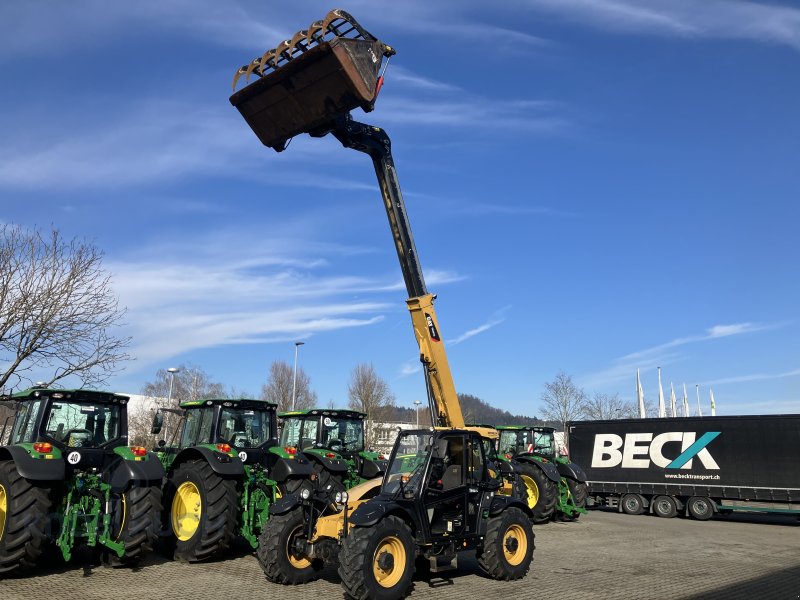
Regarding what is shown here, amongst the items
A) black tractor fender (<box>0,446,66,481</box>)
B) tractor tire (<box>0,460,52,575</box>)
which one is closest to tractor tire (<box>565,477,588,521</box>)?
black tractor fender (<box>0,446,66,481</box>)

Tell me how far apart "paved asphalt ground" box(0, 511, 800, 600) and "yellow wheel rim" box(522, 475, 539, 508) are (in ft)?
9.93

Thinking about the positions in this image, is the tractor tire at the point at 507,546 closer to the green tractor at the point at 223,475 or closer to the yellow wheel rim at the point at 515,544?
the yellow wheel rim at the point at 515,544

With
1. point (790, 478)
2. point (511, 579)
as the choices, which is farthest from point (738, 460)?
point (511, 579)

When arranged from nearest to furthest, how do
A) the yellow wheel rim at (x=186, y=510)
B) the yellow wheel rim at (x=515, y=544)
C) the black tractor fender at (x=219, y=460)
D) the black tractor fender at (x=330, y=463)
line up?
the yellow wheel rim at (x=515, y=544) < the black tractor fender at (x=219, y=460) < the yellow wheel rim at (x=186, y=510) < the black tractor fender at (x=330, y=463)

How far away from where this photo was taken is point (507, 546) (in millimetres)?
9578

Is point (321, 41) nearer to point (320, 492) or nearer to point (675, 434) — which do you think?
point (320, 492)

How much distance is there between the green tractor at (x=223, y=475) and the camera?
10055mm

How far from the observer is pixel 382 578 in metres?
7.81

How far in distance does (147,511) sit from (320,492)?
8.61 feet

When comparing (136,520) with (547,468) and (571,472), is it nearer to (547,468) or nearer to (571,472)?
(547,468)

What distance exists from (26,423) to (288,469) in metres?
4.17

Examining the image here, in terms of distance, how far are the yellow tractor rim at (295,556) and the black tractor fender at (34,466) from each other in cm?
327

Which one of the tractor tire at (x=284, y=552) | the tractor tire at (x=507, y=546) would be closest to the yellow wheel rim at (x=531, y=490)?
the tractor tire at (x=507, y=546)

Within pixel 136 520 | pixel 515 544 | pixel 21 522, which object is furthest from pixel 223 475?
pixel 515 544
